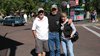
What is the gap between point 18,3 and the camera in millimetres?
68500

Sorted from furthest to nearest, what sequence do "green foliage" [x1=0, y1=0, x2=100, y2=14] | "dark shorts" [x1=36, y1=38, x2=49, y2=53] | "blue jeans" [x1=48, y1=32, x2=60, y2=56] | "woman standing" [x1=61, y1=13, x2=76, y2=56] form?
1. "green foliage" [x1=0, y1=0, x2=100, y2=14]
2. "blue jeans" [x1=48, y1=32, x2=60, y2=56]
3. "dark shorts" [x1=36, y1=38, x2=49, y2=53]
4. "woman standing" [x1=61, y1=13, x2=76, y2=56]

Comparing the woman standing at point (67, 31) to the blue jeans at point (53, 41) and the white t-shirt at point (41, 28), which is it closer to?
the blue jeans at point (53, 41)

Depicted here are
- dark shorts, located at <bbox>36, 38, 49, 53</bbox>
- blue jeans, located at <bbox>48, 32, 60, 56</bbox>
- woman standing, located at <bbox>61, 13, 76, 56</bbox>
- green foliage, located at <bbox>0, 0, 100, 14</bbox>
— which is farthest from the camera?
green foliage, located at <bbox>0, 0, 100, 14</bbox>

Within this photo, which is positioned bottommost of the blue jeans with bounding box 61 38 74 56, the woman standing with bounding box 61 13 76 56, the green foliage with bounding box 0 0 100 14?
the green foliage with bounding box 0 0 100 14

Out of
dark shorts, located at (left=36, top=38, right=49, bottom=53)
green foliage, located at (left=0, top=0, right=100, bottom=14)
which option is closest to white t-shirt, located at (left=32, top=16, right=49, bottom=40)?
dark shorts, located at (left=36, top=38, right=49, bottom=53)

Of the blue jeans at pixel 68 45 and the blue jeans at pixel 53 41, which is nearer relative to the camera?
the blue jeans at pixel 68 45

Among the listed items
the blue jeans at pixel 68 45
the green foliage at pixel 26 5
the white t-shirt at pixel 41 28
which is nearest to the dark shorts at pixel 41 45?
the white t-shirt at pixel 41 28

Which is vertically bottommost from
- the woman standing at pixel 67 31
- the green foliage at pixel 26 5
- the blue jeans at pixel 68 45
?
the green foliage at pixel 26 5

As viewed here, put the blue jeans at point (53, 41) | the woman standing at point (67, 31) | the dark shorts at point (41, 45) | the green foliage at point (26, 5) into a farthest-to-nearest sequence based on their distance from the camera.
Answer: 1. the green foliage at point (26, 5)
2. the blue jeans at point (53, 41)
3. the dark shorts at point (41, 45)
4. the woman standing at point (67, 31)

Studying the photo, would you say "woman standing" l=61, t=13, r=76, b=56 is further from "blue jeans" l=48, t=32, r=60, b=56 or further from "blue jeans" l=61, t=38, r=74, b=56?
"blue jeans" l=48, t=32, r=60, b=56

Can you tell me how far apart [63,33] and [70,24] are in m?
0.36

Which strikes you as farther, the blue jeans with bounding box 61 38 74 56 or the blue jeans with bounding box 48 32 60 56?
the blue jeans with bounding box 48 32 60 56

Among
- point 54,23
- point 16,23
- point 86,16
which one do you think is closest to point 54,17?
point 54,23

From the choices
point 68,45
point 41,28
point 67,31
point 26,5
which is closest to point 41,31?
point 41,28
